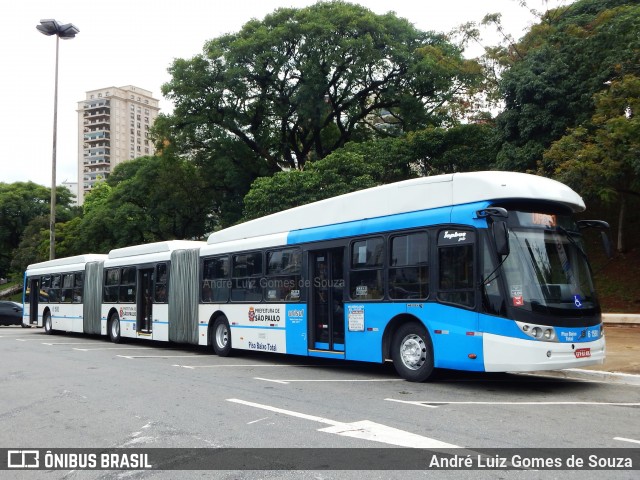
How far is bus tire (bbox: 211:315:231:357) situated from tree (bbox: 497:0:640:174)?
1380 cm

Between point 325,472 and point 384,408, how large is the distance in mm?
2850

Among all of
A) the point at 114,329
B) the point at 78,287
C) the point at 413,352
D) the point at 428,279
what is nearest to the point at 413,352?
the point at 413,352

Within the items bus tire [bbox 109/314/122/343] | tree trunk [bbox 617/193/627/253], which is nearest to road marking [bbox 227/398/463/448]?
bus tire [bbox 109/314/122/343]

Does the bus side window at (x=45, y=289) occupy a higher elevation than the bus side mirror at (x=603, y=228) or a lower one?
lower

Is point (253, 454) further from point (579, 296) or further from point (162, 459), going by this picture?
Answer: point (579, 296)

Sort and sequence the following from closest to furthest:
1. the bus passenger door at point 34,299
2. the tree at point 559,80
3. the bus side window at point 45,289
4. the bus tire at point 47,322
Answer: the tree at point 559,80
the bus tire at point 47,322
the bus side window at point 45,289
the bus passenger door at point 34,299

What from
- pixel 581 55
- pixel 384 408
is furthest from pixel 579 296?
pixel 581 55

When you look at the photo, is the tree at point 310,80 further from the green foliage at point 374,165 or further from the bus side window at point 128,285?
the bus side window at point 128,285

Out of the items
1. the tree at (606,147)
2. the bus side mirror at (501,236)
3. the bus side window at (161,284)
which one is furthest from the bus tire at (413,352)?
the tree at (606,147)

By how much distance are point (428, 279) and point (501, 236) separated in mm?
1637

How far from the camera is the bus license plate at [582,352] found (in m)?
8.98

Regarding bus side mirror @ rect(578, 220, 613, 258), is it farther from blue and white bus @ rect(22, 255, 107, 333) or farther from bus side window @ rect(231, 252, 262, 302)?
blue and white bus @ rect(22, 255, 107, 333)

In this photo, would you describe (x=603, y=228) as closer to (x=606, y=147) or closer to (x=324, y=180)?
(x=606, y=147)

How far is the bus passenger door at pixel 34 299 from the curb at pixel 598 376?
22951 mm
